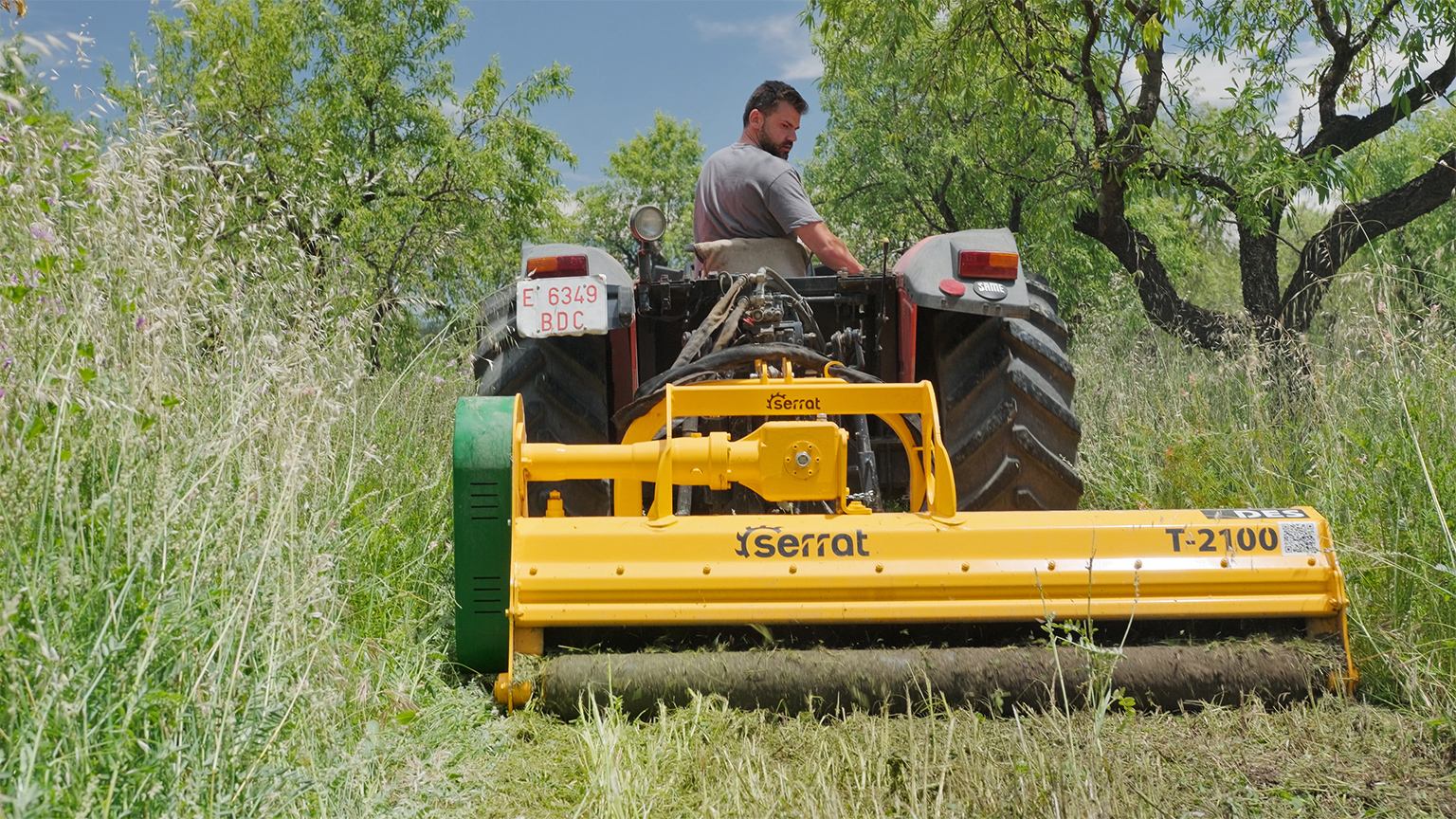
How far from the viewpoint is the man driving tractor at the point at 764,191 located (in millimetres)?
Result: 4008

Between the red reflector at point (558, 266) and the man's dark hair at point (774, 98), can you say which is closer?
the red reflector at point (558, 266)

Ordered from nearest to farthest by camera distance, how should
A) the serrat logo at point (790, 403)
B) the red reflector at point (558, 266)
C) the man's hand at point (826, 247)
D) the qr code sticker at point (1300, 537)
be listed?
the qr code sticker at point (1300, 537) → the serrat logo at point (790, 403) → the red reflector at point (558, 266) → the man's hand at point (826, 247)

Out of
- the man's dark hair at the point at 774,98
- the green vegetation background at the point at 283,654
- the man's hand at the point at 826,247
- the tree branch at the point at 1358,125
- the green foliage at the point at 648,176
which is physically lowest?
the green vegetation background at the point at 283,654

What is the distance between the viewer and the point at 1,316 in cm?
205

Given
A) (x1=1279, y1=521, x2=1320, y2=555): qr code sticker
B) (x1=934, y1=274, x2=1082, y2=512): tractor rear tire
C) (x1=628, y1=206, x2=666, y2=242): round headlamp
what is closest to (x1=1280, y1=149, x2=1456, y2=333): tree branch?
(x1=934, y1=274, x2=1082, y2=512): tractor rear tire

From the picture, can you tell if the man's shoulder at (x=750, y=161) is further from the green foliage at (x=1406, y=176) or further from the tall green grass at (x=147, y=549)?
the green foliage at (x=1406, y=176)

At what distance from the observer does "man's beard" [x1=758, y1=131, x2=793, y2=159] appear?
4543 mm

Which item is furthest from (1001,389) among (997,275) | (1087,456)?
(1087,456)

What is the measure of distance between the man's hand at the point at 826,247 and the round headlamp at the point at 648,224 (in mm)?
532

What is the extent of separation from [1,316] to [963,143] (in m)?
14.9

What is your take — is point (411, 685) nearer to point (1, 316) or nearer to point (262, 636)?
point (262, 636)

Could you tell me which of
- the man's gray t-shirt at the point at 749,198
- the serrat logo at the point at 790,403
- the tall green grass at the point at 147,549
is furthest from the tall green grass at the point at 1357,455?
the tall green grass at the point at 147,549

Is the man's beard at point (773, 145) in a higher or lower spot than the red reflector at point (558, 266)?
higher

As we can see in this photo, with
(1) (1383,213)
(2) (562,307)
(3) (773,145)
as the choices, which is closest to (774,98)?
(3) (773,145)
